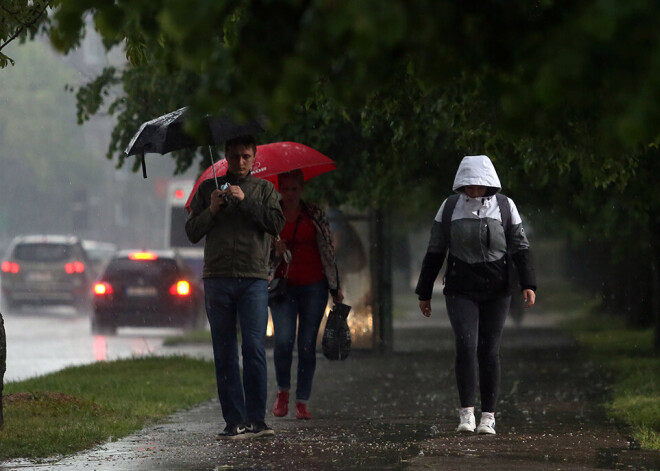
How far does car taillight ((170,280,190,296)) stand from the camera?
23.8 m

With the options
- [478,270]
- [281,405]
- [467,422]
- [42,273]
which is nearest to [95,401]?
[281,405]

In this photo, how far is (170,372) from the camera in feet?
47.4

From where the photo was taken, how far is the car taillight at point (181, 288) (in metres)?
23.8

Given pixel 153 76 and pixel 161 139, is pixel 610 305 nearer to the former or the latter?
pixel 153 76

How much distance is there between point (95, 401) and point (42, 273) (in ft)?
70.6

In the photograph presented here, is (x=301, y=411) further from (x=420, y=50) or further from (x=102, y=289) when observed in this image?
(x=102, y=289)

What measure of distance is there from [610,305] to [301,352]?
61.6 ft

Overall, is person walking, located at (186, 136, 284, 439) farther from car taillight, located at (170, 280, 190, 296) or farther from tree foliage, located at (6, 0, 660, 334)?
car taillight, located at (170, 280, 190, 296)

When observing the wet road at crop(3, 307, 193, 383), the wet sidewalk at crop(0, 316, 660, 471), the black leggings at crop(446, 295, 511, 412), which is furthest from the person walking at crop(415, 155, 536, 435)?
the wet road at crop(3, 307, 193, 383)

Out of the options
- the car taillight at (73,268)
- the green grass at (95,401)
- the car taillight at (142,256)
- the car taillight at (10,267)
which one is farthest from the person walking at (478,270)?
the car taillight at (73,268)

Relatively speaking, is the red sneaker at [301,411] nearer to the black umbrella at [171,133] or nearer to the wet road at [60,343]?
the black umbrella at [171,133]

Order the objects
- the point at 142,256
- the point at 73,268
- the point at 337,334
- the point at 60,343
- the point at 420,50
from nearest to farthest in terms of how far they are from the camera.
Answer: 1. the point at 420,50
2. the point at 337,334
3. the point at 60,343
4. the point at 142,256
5. the point at 73,268

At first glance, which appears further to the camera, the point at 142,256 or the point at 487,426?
the point at 142,256

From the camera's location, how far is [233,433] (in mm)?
7859
